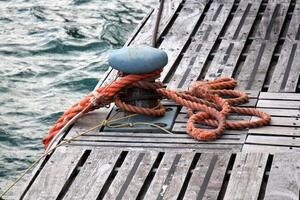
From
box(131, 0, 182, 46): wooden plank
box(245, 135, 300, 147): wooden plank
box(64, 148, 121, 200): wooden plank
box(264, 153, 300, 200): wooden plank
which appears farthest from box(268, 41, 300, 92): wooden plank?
box(64, 148, 121, 200): wooden plank

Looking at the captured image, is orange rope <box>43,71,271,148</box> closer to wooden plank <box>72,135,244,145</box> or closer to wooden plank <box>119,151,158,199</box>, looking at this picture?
wooden plank <box>72,135,244,145</box>

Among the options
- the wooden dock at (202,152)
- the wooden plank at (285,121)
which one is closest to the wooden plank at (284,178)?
the wooden dock at (202,152)

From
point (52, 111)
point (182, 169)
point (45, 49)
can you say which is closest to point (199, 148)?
point (182, 169)

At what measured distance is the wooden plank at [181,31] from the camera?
24.7 ft

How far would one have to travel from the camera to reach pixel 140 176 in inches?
220

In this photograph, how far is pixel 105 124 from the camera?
6.25m

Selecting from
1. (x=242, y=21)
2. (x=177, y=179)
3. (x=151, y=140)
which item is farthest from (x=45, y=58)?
(x=177, y=179)

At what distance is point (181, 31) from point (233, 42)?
65 centimetres

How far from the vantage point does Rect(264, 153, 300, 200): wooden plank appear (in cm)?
522

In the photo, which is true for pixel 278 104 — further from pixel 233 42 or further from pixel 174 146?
pixel 233 42

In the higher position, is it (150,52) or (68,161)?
(150,52)

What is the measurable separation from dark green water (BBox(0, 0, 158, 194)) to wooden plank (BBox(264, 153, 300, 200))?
3175mm

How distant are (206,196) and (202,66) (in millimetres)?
2220

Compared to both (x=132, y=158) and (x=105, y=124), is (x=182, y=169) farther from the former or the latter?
(x=105, y=124)
